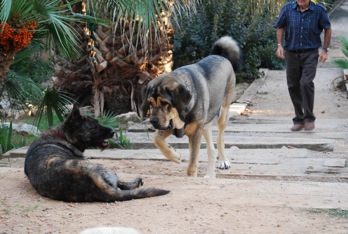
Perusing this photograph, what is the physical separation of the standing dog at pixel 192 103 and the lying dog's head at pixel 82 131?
0.66 meters

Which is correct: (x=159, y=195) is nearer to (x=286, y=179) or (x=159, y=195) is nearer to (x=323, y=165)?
(x=286, y=179)

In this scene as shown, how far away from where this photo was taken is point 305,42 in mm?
11453

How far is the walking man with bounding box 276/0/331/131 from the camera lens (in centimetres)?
1141

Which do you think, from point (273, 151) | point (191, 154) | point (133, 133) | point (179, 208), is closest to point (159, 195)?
point (179, 208)

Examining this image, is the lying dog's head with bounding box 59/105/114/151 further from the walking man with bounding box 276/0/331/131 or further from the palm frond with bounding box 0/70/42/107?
the walking man with bounding box 276/0/331/131

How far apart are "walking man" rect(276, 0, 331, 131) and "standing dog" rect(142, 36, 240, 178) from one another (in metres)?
2.55

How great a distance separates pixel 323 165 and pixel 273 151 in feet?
3.88

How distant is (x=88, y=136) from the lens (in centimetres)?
713

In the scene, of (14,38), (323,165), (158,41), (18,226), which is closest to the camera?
(18,226)

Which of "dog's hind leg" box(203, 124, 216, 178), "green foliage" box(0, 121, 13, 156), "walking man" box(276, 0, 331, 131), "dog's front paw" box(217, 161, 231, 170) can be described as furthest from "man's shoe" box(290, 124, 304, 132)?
"green foliage" box(0, 121, 13, 156)

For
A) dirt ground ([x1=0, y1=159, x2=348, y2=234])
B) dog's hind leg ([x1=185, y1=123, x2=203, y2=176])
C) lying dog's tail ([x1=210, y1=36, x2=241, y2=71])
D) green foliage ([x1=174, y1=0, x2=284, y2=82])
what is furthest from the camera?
green foliage ([x1=174, y1=0, x2=284, y2=82])

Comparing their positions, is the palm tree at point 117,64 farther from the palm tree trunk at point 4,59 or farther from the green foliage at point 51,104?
the palm tree trunk at point 4,59

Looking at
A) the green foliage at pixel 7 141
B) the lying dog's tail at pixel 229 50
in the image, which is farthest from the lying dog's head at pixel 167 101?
the green foliage at pixel 7 141

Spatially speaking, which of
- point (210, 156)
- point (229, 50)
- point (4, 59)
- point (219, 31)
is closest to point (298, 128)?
point (229, 50)
